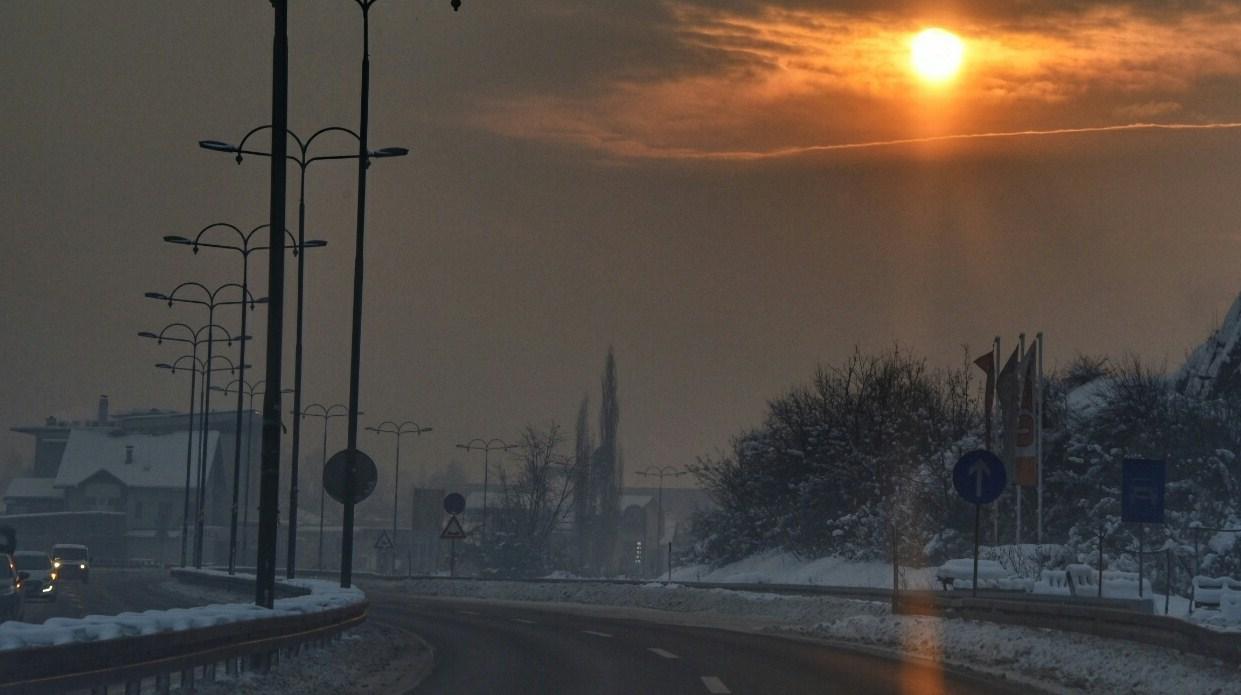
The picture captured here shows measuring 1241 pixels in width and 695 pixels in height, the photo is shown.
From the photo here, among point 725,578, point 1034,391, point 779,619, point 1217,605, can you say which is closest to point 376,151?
point 779,619

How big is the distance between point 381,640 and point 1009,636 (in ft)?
32.2

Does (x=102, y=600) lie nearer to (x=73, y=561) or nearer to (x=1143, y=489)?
(x=73, y=561)

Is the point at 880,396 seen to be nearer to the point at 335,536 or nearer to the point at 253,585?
the point at 253,585

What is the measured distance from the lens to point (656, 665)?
22344 mm

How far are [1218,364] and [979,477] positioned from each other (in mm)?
31952

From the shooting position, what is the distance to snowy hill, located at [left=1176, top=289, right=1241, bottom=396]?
54.4 meters

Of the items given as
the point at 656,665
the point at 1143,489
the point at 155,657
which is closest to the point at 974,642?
the point at 1143,489

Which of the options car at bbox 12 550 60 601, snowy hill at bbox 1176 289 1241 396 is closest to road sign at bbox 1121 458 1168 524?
snowy hill at bbox 1176 289 1241 396

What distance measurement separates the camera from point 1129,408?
184 feet

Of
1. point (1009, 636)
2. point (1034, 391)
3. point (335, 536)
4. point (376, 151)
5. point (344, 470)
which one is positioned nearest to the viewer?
point (1009, 636)

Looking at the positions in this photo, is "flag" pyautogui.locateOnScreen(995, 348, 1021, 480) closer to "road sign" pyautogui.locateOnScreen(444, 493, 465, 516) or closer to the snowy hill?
the snowy hill

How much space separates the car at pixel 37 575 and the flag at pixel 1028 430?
2854 cm

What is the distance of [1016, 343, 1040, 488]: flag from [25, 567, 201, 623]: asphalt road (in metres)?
23.5

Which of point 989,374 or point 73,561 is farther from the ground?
point 989,374
